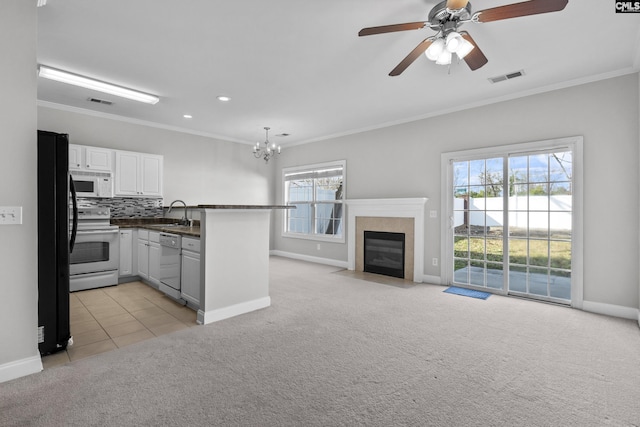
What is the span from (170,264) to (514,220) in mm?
4517

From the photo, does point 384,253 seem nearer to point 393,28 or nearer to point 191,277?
point 191,277

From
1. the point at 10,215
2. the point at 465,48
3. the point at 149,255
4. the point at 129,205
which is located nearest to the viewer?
the point at 10,215

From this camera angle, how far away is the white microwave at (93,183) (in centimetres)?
461

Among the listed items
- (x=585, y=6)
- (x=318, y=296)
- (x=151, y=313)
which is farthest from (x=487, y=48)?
(x=151, y=313)

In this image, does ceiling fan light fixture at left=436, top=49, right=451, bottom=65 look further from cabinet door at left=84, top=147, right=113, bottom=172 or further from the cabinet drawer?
cabinet door at left=84, top=147, right=113, bottom=172

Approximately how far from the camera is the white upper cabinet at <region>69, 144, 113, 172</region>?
15.0 ft

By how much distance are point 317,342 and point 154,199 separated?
4.49m

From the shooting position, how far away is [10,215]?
2.04 metres

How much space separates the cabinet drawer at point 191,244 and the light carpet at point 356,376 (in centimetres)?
82

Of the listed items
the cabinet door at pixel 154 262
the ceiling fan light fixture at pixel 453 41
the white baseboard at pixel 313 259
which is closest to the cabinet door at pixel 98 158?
the cabinet door at pixel 154 262

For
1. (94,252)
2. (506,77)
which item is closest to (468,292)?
(506,77)

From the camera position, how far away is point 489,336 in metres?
2.87

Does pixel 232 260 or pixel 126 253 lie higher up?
pixel 232 260

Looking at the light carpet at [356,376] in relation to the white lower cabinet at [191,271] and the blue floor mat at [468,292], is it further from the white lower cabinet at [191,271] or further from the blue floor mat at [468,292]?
the blue floor mat at [468,292]
